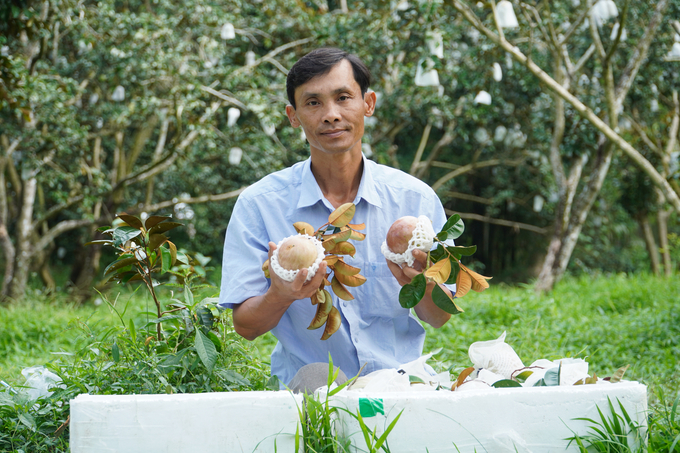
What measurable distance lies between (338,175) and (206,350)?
690 millimetres

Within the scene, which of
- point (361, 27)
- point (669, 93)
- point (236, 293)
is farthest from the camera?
point (669, 93)

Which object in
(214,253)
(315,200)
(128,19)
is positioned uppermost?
(128,19)

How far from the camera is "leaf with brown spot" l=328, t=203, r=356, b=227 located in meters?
1.66

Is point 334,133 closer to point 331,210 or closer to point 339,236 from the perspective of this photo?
point 331,210

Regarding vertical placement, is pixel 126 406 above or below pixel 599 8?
below

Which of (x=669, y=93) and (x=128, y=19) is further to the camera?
(x=669, y=93)

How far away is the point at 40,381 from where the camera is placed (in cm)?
199

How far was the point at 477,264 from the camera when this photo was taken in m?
9.09

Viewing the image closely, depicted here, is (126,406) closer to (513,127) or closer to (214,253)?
(513,127)

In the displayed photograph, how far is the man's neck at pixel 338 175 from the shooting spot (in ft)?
6.41

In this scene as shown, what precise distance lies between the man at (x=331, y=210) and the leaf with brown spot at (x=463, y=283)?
0.59 feet

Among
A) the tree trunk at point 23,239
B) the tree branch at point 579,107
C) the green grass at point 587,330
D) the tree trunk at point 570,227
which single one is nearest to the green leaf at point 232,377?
the green grass at point 587,330

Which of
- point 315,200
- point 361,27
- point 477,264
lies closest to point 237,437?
point 315,200

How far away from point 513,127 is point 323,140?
6928mm
